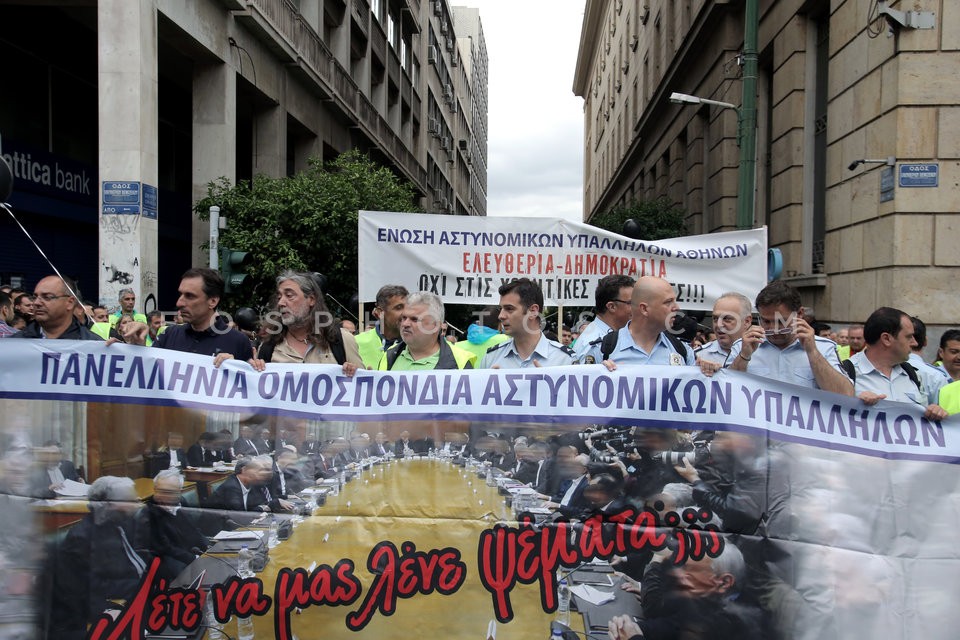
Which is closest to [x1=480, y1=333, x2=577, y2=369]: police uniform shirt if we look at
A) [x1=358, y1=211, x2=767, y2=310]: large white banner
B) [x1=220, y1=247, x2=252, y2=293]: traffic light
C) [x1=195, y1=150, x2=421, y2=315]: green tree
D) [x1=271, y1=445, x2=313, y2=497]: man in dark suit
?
[x1=271, y1=445, x2=313, y2=497]: man in dark suit

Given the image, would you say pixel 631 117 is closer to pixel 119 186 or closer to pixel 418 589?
pixel 119 186

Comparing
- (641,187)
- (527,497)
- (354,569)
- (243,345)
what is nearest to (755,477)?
(527,497)

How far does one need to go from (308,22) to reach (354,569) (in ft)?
67.2

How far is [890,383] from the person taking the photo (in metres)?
4.08

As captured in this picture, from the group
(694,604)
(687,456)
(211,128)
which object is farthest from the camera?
(211,128)

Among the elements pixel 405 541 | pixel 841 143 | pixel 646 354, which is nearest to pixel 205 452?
pixel 405 541

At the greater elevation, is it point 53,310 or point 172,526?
point 53,310

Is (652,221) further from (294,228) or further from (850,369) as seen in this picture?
(850,369)

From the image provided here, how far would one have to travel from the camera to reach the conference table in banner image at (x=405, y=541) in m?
3.17

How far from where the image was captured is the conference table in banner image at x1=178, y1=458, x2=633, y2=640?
10.4 ft

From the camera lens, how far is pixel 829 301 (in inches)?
472

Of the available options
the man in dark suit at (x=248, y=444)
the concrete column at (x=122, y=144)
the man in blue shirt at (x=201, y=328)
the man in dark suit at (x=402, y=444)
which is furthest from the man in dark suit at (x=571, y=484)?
the concrete column at (x=122, y=144)

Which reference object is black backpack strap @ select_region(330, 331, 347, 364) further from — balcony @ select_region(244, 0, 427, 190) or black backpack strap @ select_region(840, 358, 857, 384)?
balcony @ select_region(244, 0, 427, 190)

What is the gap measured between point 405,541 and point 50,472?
1.63 meters
